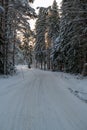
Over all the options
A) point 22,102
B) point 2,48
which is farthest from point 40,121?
point 2,48

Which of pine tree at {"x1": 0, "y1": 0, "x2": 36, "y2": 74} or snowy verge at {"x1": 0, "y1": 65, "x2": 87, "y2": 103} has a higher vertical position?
pine tree at {"x1": 0, "y1": 0, "x2": 36, "y2": 74}

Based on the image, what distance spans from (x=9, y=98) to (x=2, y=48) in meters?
11.7

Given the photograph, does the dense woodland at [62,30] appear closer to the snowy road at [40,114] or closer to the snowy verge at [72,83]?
the snowy verge at [72,83]

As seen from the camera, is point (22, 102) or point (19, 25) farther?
point (19, 25)

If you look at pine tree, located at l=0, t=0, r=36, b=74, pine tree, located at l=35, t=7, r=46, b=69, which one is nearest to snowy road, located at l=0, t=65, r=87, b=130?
pine tree, located at l=0, t=0, r=36, b=74

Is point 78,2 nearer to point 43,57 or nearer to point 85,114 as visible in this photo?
point 85,114

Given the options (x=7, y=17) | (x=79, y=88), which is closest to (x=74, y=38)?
(x=7, y=17)

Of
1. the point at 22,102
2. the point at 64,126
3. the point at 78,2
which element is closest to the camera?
the point at 64,126

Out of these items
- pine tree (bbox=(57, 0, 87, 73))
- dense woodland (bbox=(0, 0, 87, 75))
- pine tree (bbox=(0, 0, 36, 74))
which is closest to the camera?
dense woodland (bbox=(0, 0, 87, 75))

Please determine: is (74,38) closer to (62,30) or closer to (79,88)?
(62,30)

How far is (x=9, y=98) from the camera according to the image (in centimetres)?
946

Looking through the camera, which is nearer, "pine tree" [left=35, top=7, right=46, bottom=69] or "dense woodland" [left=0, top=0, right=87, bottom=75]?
"dense woodland" [left=0, top=0, right=87, bottom=75]

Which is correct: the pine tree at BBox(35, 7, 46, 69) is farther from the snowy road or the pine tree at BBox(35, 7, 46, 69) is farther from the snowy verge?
the snowy road

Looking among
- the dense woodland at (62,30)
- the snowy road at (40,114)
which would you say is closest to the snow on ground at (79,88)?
the snowy road at (40,114)
